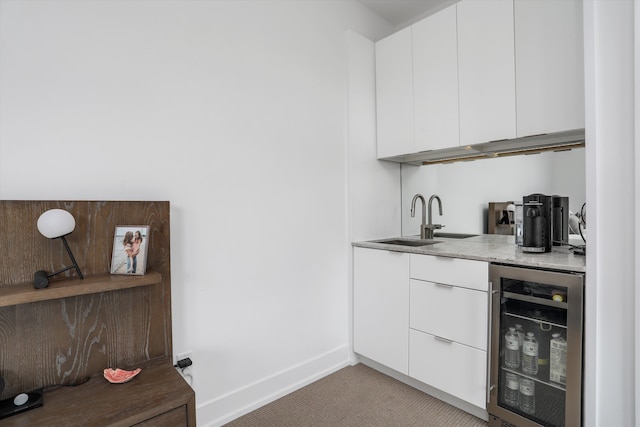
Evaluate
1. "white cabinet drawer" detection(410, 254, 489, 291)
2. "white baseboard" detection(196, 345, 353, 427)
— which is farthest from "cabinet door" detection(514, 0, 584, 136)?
"white baseboard" detection(196, 345, 353, 427)

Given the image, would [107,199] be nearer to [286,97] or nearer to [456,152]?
[286,97]

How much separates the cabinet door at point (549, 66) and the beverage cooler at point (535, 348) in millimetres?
831

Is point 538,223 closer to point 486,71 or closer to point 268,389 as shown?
point 486,71

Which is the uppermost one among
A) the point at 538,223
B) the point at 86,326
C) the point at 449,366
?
the point at 538,223

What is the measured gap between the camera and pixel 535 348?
1.65m

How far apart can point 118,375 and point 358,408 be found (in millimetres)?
1327

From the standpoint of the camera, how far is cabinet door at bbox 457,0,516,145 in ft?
6.24

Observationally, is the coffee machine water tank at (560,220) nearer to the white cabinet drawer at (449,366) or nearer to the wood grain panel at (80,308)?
the white cabinet drawer at (449,366)

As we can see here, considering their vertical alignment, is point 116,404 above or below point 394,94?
below

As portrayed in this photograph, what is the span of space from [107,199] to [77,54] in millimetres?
627

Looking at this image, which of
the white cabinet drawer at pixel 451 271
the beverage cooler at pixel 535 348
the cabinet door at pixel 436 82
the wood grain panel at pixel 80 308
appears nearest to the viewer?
the wood grain panel at pixel 80 308

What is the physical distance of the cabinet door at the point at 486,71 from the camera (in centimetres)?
190

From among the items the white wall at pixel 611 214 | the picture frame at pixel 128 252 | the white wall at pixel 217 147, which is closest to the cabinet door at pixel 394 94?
the white wall at pixel 217 147

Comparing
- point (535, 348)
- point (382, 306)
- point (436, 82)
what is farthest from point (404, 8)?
point (535, 348)
